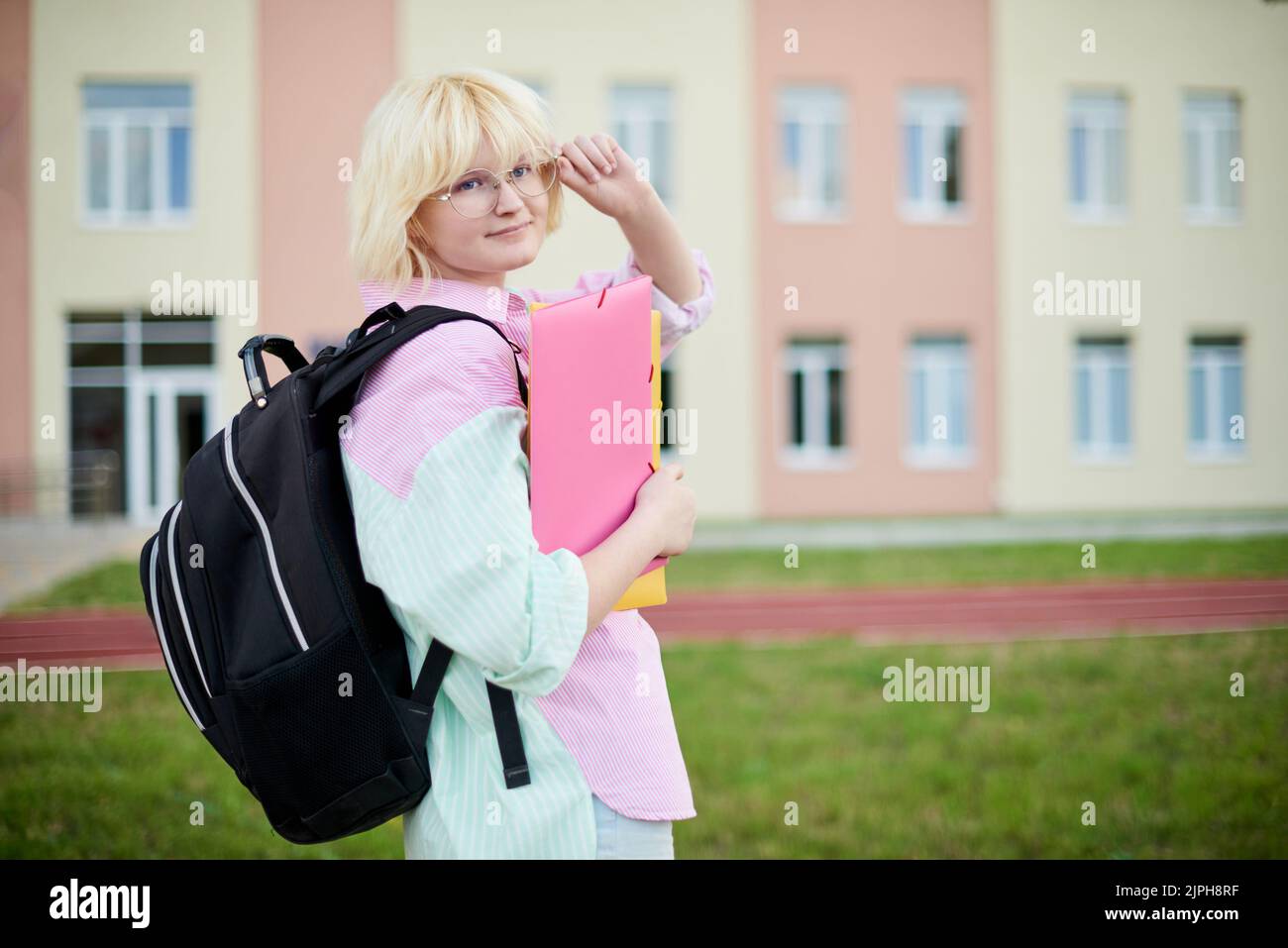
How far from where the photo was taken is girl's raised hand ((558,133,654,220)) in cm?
145

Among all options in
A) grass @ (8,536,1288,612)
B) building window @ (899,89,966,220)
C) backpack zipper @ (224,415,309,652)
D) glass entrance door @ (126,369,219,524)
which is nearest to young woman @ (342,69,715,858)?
backpack zipper @ (224,415,309,652)

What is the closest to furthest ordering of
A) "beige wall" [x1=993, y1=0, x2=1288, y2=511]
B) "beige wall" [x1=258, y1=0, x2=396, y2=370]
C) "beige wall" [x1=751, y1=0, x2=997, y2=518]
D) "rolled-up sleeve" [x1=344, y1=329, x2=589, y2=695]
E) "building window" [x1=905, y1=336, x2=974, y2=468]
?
1. "rolled-up sleeve" [x1=344, y1=329, x2=589, y2=695]
2. "beige wall" [x1=258, y1=0, x2=396, y2=370]
3. "beige wall" [x1=751, y1=0, x2=997, y2=518]
4. "beige wall" [x1=993, y1=0, x2=1288, y2=511]
5. "building window" [x1=905, y1=336, x2=974, y2=468]

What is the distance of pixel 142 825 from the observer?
3.53 m

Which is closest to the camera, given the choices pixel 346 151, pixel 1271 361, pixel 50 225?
pixel 346 151

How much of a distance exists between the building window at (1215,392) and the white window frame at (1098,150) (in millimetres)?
2287

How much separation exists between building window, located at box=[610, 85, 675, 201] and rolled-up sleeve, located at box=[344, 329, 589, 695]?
562 inches

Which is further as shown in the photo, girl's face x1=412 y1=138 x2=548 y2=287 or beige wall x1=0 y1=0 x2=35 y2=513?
beige wall x1=0 y1=0 x2=35 y2=513

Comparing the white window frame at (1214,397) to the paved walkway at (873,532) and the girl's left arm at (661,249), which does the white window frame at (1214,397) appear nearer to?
the paved walkway at (873,532)

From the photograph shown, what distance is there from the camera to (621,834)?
1.33 metres

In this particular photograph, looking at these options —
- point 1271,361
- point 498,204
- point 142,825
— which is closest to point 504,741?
point 498,204

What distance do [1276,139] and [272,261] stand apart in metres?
14.5

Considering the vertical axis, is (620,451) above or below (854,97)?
below

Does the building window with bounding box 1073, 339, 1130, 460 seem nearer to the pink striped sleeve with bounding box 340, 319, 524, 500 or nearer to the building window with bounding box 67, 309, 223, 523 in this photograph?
the building window with bounding box 67, 309, 223, 523

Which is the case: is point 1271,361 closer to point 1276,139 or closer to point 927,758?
point 1276,139
